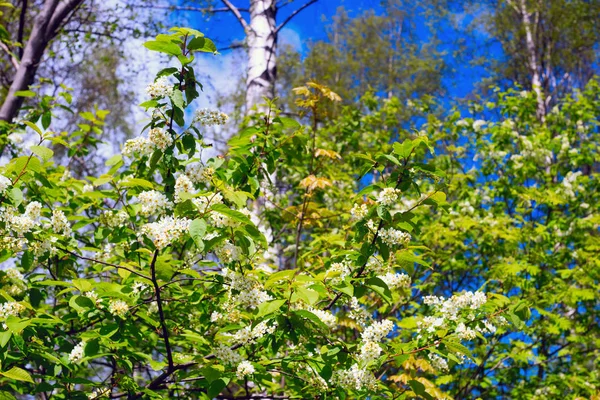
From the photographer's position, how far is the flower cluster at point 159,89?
204 cm

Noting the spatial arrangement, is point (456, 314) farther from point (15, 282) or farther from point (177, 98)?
point (15, 282)

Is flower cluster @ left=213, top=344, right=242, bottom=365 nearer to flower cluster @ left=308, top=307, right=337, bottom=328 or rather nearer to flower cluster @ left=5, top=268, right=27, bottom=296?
flower cluster @ left=308, top=307, right=337, bottom=328

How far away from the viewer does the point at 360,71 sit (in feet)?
61.7

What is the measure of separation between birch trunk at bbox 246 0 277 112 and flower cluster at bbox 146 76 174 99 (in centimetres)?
295

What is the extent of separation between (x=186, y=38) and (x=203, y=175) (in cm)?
49

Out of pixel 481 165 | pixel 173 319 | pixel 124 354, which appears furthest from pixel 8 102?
pixel 481 165

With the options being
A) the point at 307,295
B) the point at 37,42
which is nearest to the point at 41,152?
the point at 307,295

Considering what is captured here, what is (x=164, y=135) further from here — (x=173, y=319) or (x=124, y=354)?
(x=173, y=319)

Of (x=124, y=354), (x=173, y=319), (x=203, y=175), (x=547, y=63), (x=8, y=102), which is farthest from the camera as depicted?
(x=547, y=63)

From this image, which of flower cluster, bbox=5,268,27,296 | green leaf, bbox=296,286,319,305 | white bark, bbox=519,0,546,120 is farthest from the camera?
white bark, bbox=519,0,546,120

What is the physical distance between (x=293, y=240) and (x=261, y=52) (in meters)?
1.92

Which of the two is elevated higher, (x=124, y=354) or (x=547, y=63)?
(x=547, y=63)

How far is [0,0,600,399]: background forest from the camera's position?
2.11 m

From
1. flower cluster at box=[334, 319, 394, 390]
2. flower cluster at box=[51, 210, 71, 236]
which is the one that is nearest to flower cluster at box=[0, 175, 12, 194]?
flower cluster at box=[51, 210, 71, 236]
